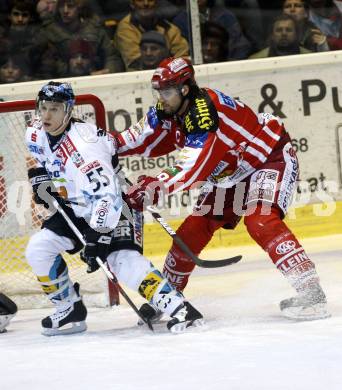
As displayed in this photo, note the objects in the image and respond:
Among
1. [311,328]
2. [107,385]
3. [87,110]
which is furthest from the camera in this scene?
[87,110]

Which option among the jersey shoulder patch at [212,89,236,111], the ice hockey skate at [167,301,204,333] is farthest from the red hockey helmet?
the ice hockey skate at [167,301,204,333]

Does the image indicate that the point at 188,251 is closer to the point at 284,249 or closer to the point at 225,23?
the point at 284,249

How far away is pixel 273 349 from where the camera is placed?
Result: 13.9ft

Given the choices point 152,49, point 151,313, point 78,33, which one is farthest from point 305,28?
point 151,313

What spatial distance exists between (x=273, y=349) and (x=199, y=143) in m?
0.98

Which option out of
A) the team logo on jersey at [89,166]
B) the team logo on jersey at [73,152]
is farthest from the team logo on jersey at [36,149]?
the team logo on jersey at [89,166]

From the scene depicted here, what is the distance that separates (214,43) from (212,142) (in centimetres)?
232

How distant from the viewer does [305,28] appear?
7117 mm

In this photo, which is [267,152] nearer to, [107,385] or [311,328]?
[311,328]

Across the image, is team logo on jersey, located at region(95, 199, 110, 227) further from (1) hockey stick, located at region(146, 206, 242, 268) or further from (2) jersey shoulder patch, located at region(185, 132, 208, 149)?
(2) jersey shoulder patch, located at region(185, 132, 208, 149)

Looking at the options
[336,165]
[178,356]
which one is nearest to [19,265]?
[178,356]

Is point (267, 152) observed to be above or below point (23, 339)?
above

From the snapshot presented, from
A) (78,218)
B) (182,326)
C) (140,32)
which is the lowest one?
(182,326)

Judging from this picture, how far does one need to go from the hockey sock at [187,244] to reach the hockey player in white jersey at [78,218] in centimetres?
24
